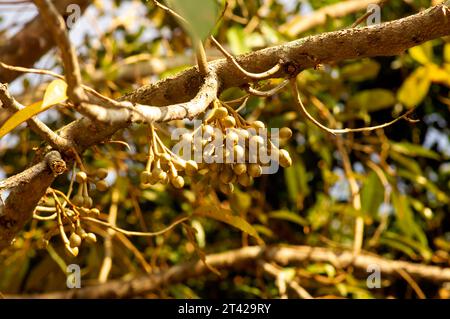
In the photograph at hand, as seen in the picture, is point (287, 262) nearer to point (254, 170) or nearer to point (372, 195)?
point (372, 195)

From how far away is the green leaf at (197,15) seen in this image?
755 mm

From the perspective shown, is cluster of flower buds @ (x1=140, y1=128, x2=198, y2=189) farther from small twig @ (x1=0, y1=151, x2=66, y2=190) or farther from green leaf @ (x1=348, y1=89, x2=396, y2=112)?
green leaf @ (x1=348, y1=89, x2=396, y2=112)

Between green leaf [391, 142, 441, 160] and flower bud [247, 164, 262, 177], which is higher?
green leaf [391, 142, 441, 160]

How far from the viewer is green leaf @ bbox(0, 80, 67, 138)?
25.8 inches

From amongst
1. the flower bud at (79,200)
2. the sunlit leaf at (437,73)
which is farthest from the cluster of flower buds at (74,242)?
the sunlit leaf at (437,73)

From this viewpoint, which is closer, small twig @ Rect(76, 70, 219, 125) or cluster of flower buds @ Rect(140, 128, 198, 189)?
small twig @ Rect(76, 70, 219, 125)

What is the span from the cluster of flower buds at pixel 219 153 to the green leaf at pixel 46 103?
0.36 ft

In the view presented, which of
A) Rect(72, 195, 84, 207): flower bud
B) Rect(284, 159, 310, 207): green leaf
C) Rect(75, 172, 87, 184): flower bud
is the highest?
Rect(284, 159, 310, 207): green leaf

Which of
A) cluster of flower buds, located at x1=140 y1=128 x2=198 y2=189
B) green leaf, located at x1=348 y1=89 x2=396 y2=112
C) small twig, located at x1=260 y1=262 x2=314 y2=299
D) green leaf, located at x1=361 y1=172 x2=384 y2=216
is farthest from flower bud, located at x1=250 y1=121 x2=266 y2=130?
green leaf, located at x1=348 y1=89 x2=396 y2=112

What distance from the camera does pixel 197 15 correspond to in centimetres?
77

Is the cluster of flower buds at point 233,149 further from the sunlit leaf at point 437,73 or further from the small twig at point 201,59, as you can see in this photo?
the sunlit leaf at point 437,73

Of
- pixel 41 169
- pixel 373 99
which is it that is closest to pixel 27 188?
pixel 41 169

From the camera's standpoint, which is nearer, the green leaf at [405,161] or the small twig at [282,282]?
the small twig at [282,282]

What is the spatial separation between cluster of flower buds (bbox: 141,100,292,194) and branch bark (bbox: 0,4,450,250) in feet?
0.24
